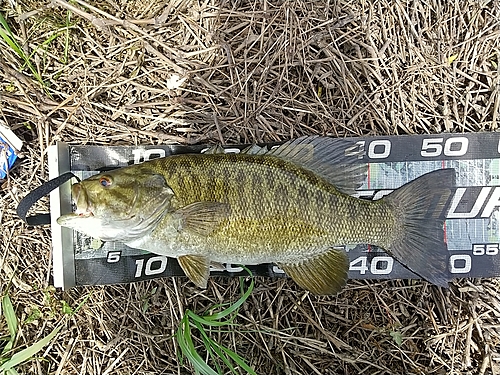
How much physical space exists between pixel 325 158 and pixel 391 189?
0.62 metres

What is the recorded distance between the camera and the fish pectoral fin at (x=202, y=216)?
239 centimetres

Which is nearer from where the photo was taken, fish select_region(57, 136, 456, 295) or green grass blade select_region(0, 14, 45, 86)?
fish select_region(57, 136, 456, 295)

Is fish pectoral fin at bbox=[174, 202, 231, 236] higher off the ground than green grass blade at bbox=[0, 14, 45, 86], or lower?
lower

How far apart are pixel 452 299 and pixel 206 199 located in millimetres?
1836

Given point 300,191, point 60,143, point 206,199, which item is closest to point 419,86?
point 300,191

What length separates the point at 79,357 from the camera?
9.87 ft

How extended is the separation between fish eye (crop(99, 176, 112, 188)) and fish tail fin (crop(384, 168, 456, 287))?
5.22 feet

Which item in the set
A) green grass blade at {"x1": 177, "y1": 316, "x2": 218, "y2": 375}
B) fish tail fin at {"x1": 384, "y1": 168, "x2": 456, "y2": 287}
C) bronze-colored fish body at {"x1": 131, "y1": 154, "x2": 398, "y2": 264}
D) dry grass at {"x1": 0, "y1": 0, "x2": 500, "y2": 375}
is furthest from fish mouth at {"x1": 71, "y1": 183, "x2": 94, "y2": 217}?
fish tail fin at {"x1": 384, "y1": 168, "x2": 456, "y2": 287}

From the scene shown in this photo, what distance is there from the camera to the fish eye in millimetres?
2342

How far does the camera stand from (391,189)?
2.92m

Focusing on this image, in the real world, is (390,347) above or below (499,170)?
below

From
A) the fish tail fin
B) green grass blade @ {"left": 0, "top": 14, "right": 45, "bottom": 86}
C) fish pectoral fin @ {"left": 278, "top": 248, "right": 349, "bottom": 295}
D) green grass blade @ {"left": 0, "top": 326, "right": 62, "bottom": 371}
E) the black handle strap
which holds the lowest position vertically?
green grass blade @ {"left": 0, "top": 326, "right": 62, "bottom": 371}

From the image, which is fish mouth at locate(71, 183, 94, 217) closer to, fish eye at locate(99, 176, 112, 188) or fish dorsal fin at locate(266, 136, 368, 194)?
fish eye at locate(99, 176, 112, 188)

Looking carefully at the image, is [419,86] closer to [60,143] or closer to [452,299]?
[452,299]
